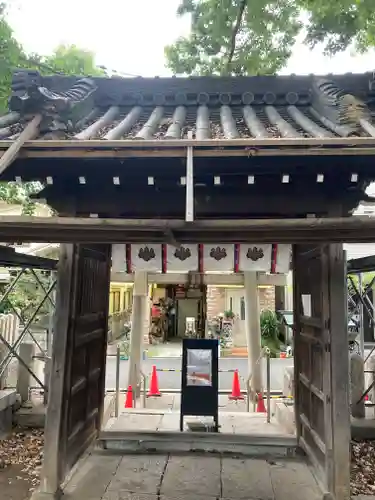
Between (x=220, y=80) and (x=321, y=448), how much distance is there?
16.8 feet

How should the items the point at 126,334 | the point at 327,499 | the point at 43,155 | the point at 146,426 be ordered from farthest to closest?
1. the point at 126,334
2. the point at 146,426
3. the point at 327,499
4. the point at 43,155

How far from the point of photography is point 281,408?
6777 mm

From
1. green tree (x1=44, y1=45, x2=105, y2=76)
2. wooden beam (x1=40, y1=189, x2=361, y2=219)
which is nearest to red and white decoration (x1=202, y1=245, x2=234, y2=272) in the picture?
wooden beam (x1=40, y1=189, x2=361, y2=219)

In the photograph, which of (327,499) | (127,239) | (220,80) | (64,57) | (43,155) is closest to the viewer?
(127,239)

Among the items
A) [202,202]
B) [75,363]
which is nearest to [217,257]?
[202,202]

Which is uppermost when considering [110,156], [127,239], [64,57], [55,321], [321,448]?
[64,57]

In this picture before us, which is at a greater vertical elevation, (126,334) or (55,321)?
(55,321)

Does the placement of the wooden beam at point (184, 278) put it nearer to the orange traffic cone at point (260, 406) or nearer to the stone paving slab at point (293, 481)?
the orange traffic cone at point (260, 406)

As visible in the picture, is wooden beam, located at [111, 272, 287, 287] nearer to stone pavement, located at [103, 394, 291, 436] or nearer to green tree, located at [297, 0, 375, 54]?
stone pavement, located at [103, 394, 291, 436]

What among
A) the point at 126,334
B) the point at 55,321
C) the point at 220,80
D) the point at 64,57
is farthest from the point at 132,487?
the point at 126,334

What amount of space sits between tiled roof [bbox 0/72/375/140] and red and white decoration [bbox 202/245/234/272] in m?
1.88

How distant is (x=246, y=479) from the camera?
4.50m

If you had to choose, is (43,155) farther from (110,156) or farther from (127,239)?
(127,239)

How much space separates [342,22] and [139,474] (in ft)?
30.3
